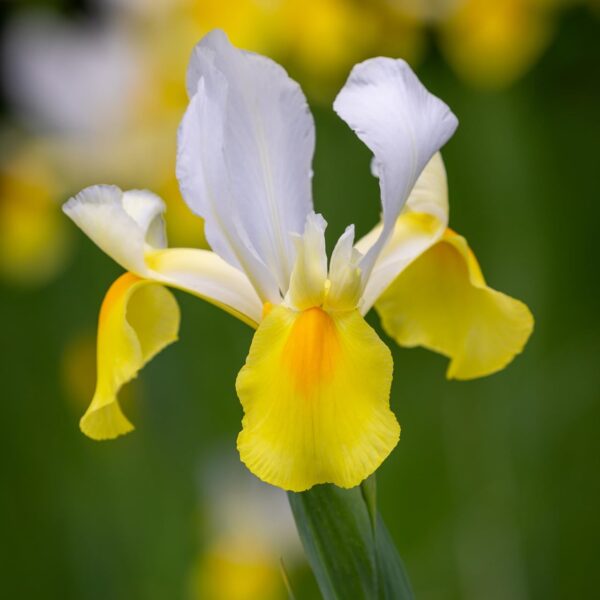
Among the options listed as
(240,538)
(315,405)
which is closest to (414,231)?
(315,405)

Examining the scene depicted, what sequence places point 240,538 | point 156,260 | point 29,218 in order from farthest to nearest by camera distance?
1. point 29,218
2. point 240,538
3. point 156,260

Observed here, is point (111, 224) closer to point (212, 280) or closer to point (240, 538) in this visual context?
point (212, 280)

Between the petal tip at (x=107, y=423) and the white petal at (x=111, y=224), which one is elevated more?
the white petal at (x=111, y=224)

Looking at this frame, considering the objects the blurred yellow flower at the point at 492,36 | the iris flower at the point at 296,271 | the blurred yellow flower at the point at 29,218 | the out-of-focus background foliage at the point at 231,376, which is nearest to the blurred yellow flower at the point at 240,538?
the out-of-focus background foliage at the point at 231,376

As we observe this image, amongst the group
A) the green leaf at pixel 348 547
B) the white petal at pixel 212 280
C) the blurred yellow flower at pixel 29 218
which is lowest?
the blurred yellow flower at pixel 29 218

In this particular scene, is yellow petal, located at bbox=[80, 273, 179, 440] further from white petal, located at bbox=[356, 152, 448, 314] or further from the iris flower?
white petal, located at bbox=[356, 152, 448, 314]

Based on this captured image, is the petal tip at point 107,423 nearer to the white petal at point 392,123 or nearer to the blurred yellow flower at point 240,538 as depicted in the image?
the white petal at point 392,123

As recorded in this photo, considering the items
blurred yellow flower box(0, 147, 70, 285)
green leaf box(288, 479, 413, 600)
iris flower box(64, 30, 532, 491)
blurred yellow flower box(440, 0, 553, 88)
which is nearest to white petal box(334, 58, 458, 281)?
iris flower box(64, 30, 532, 491)
